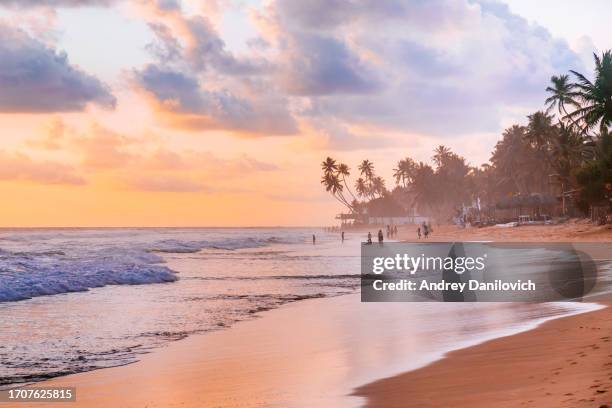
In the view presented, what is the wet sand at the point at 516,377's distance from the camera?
6.51 metres

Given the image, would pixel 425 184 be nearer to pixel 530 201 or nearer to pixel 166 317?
pixel 530 201

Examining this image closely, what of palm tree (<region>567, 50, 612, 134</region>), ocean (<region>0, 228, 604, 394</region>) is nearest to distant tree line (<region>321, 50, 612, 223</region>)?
palm tree (<region>567, 50, 612, 134</region>)

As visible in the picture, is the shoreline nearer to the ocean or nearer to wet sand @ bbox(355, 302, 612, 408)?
wet sand @ bbox(355, 302, 612, 408)

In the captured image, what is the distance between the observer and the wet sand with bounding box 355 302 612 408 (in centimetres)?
651

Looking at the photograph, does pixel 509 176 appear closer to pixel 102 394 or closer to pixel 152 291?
pixel 152 291

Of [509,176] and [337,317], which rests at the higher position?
[509,176]

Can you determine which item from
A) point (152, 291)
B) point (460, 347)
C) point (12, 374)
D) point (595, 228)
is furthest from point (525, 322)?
point (595, 228)

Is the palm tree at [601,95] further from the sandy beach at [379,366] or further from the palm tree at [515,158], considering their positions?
the palm tree at [515,158]

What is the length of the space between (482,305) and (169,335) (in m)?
8.76

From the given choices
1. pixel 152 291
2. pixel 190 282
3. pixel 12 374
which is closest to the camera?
pixel 12 374

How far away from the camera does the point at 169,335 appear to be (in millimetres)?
13859

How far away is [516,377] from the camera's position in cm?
778

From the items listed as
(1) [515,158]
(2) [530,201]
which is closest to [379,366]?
(2) [530,201]

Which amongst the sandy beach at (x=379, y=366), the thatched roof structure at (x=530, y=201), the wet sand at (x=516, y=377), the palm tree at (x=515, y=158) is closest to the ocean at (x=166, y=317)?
the sandy beach at (x=379, y=366)
